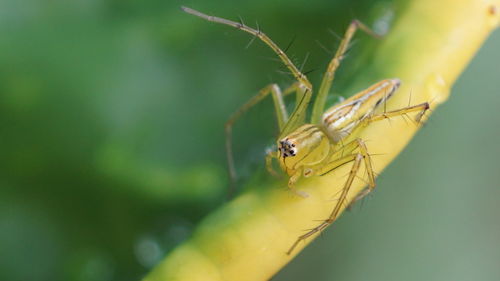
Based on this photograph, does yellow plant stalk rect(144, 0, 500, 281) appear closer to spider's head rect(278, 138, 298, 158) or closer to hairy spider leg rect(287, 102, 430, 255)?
hairy spider leg rect(287, 102, 430, 255)

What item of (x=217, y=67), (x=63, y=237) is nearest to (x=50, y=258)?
(x=63, y=237)

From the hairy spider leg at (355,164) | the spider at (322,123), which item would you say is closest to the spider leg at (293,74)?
the spider at (322,123)

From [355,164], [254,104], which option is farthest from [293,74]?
[355,164]

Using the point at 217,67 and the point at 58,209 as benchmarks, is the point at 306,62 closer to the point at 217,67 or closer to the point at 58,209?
the point at 217,67

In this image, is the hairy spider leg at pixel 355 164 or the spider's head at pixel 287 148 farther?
the spider's head at pixel 287 148

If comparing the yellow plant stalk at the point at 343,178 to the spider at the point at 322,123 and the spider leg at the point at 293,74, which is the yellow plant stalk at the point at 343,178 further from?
the spider leg at the point at 293,74

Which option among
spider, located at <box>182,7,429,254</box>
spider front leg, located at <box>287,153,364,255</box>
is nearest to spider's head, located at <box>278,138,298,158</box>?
spider, located at <box>182,7,429,254</box>
